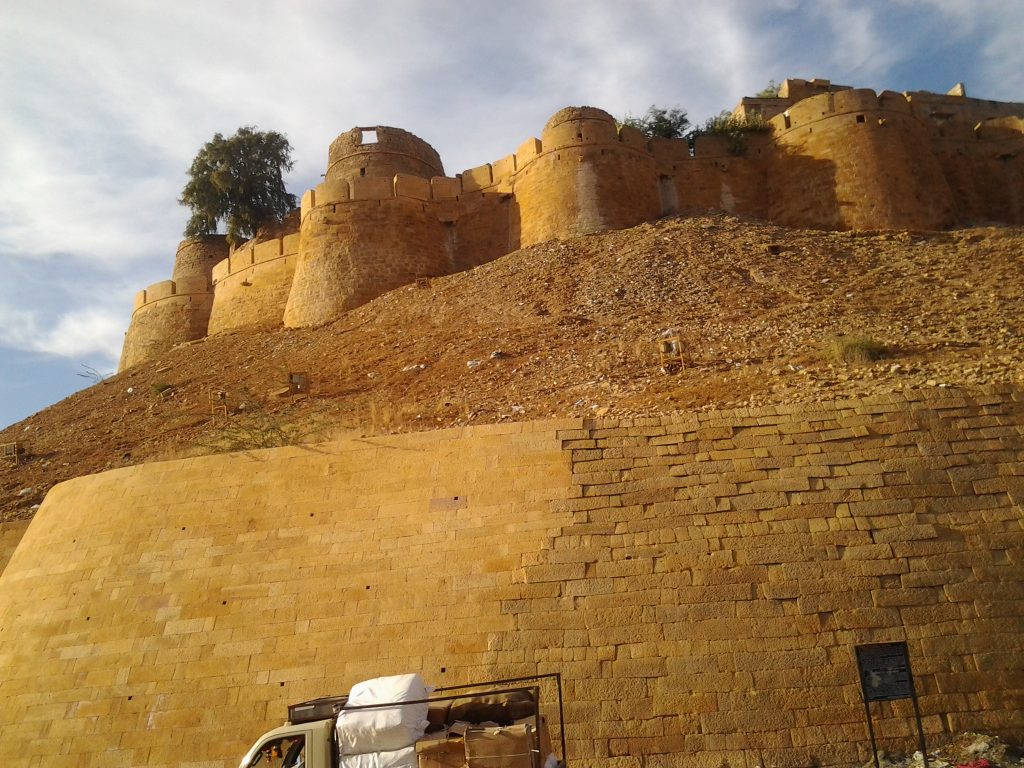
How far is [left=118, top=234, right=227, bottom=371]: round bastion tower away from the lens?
22250 mm

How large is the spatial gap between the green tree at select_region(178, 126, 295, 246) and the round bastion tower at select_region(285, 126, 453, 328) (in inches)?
198

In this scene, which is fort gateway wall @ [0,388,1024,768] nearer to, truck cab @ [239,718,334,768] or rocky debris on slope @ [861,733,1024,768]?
rocky debris on slope @ [861,733,1024,768]

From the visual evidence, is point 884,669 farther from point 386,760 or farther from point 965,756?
point 386,760

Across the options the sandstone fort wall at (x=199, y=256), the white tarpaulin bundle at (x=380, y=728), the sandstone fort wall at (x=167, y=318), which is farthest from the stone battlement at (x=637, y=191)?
the white tarpaulin bundle at (x=380, y=728)

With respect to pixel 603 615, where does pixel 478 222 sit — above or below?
above

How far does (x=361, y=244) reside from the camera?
17766mm

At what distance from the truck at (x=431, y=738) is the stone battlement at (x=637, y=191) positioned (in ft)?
41.4

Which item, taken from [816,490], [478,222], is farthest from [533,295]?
[816,490]

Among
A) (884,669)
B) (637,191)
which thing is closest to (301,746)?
(884,669)

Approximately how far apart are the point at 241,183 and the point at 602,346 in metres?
16.0

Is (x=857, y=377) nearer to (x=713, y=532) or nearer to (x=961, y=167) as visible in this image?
(x=713, y=532)

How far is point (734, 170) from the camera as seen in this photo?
1761 cm

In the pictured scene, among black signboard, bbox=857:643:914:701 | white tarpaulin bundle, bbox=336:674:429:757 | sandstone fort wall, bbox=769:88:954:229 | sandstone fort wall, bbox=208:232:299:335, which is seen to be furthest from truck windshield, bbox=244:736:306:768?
sandstone fort wall, bbox=208:232:299:335

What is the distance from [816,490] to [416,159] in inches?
694
